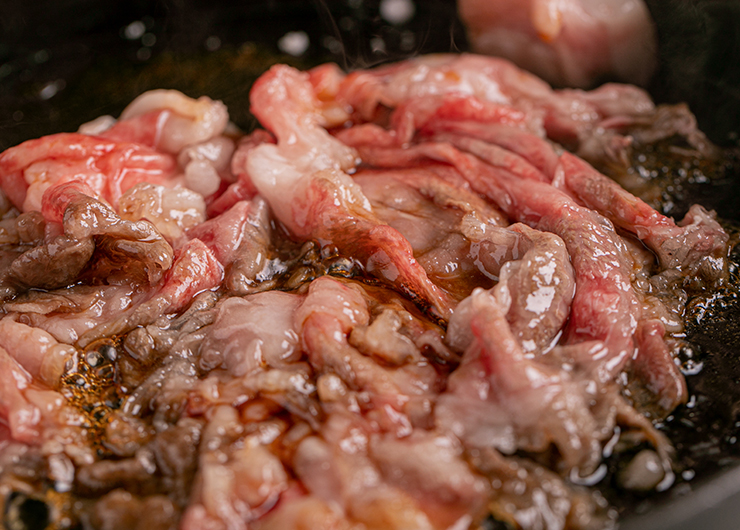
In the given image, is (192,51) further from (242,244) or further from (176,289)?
(176,289)

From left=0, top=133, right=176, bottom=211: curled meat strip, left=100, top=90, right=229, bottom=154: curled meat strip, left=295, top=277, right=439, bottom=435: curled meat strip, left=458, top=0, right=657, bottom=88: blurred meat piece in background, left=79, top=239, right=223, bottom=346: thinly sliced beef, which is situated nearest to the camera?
left=295, top=277, right=439, bottom=435: curled meat strip

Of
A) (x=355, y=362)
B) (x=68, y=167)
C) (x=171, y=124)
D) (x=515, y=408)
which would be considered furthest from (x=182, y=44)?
(x=515, y=408)

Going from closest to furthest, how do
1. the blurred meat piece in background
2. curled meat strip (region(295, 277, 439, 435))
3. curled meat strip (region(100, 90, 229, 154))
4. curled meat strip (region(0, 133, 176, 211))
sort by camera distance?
curled meat strip (region(295, 277, 439, 435)), curled meat strip (region(0, 133, 176, 211)), curled meat strip (region(100, 90, 229, 154)), the blurred meat piece in background

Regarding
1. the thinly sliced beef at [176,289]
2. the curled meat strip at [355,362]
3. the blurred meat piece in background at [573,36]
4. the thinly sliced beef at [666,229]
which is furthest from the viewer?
the blurred meat piece in background at [573,36]

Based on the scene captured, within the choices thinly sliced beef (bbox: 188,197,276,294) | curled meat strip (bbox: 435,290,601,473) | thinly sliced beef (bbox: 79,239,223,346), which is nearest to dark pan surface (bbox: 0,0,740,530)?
thinly sliced beef (bbox: 188,197,276,294)

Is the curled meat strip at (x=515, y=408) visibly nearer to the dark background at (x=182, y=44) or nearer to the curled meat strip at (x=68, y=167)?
the curled meat strip at (x=68, y=167)

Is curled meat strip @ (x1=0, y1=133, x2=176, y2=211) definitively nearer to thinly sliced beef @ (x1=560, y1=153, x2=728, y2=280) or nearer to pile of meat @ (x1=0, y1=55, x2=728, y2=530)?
pile of meat @ (x1=0, y1=55, x2=728, y2=530)

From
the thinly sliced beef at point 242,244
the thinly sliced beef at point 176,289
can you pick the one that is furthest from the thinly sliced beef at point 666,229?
the thinly sliced beef at point 176,289

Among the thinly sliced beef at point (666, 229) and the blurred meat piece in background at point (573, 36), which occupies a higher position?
the blurred meat piece in background at point (573, 36)

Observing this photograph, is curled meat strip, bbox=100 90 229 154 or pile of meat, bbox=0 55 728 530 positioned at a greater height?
curled meat strip, bbox=100 90 229 154
